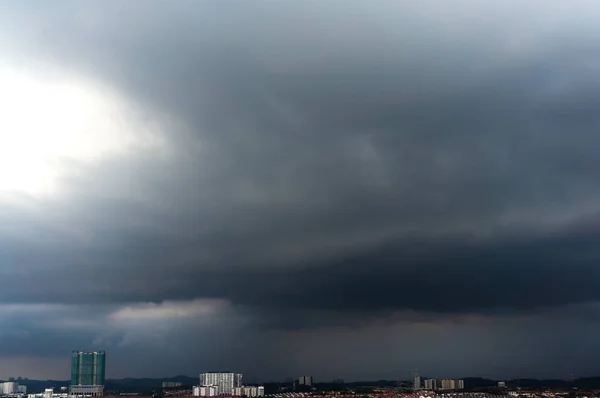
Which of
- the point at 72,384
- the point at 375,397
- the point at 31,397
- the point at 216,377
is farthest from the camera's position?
the point at 216,377

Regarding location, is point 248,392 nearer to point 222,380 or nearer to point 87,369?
point 222,380

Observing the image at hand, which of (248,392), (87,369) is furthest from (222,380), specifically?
(87,369)

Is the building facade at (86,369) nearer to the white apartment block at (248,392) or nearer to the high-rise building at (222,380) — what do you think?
the high-rise building at (222,380)

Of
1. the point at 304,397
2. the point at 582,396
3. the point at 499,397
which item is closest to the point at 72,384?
Answer: the point at 304,397

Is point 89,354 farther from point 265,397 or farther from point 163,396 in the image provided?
point 265,397

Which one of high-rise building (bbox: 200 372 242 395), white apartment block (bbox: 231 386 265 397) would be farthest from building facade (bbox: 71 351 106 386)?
white apartment block (bbox: 231 386 265 397)

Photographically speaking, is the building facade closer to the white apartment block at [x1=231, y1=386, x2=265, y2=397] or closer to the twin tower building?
the twin tower building

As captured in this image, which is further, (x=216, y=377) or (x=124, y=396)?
(x=216, y=377)

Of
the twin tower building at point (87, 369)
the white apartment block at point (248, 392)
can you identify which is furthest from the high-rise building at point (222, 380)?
the twin tower building at point (87, 369)

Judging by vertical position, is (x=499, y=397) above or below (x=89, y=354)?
below
